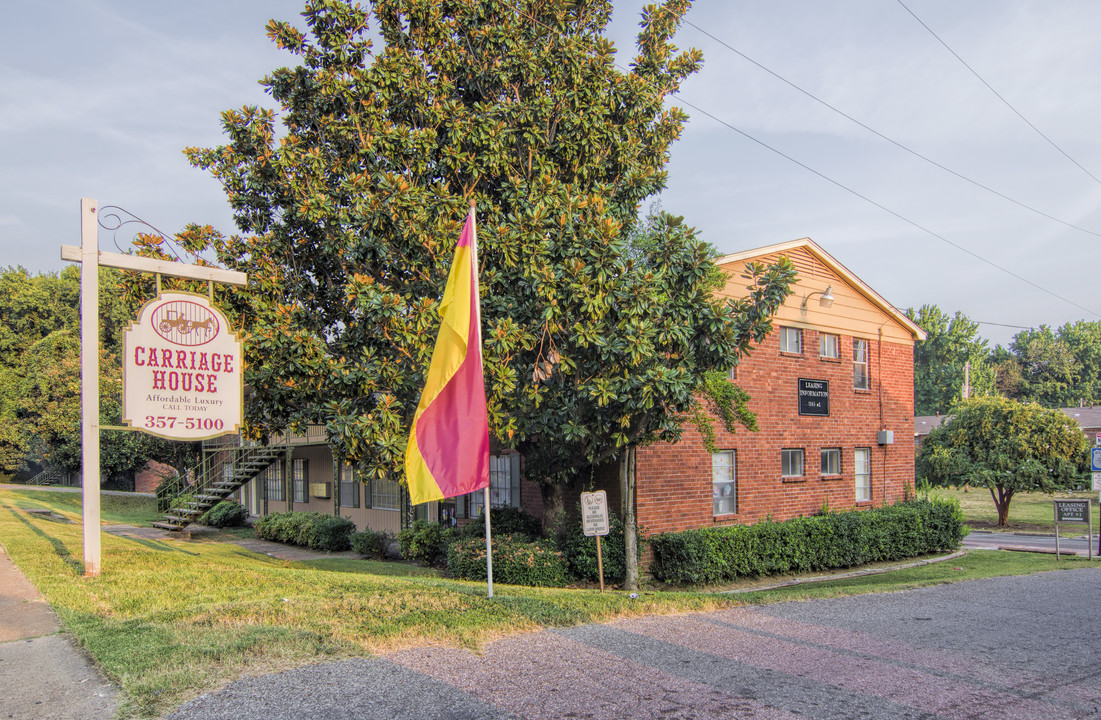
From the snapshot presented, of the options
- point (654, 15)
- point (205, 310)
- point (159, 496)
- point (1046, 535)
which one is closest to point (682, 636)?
point (205, 310)

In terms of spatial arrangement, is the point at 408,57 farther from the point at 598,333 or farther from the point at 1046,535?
the point at 1046,535

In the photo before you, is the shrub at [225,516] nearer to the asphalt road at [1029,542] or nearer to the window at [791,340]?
the window at [791,340]

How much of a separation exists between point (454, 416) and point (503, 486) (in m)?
9.28

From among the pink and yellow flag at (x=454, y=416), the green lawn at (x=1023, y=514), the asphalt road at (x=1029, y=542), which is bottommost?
the green lawn at (x=1023, y=514)

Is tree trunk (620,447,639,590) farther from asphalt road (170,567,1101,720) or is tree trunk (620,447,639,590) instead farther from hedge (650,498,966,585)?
asphalt road (170,567,1101,720)

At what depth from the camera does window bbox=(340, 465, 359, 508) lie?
22.4m

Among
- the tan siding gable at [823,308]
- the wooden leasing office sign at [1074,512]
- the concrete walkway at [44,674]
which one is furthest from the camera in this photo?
Answer: the wooden leasing office sign at [1074,512]

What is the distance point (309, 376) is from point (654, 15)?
27.1ft

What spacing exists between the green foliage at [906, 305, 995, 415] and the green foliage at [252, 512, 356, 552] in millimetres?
58536

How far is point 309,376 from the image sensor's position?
10844 millimetres

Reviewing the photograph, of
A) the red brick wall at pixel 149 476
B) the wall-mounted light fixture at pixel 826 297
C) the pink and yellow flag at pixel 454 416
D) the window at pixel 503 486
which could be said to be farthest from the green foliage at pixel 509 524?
the red brick wall at pixel 149 476

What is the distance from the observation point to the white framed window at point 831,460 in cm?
1947

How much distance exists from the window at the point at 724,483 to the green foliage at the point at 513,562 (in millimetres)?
4490

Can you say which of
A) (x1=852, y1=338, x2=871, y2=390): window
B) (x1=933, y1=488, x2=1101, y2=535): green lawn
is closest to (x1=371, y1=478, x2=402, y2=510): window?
(x1=852, y1=338, x2=871, y2=390): window
